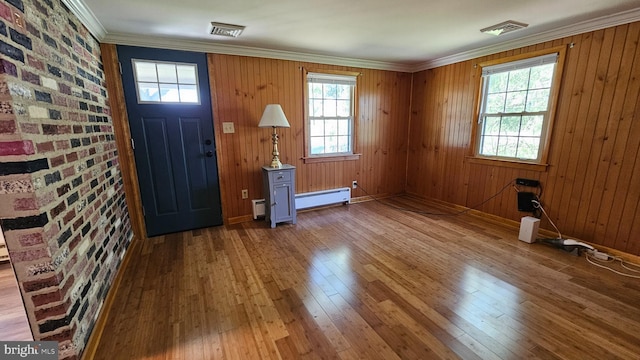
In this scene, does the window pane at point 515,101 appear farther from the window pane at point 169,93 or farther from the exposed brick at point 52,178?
the exposed brick at point 52,178

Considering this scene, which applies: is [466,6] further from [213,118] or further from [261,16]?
[213,118]

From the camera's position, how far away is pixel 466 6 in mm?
2188

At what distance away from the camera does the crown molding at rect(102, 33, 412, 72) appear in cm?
276

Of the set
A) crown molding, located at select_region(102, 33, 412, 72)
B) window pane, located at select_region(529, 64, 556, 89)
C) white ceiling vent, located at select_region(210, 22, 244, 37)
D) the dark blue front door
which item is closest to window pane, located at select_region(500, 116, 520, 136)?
window pane, located at select_region(529, 64, 556, 89)

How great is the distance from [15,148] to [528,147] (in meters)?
4.32

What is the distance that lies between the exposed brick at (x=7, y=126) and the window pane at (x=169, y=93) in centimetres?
202

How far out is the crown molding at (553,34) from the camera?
2352 millimetres

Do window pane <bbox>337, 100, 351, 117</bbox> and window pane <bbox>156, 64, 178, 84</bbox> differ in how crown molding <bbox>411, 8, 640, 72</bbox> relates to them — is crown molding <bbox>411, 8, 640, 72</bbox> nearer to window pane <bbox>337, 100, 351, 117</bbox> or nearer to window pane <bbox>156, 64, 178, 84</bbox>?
window pane <bbox>337, 100, 351, 117</bbox>

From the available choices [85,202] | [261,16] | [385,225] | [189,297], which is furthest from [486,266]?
[85,202]

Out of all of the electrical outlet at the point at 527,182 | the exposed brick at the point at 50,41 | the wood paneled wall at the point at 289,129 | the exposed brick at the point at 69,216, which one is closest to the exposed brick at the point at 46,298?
the exposed brick at the point at 69,216

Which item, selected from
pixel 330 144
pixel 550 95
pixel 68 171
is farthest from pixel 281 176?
pixel 550 95

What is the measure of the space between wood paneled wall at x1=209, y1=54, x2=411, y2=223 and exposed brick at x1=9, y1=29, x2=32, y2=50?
6.39ft

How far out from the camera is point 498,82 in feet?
11.1

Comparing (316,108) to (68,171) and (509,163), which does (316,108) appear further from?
(68,171)
